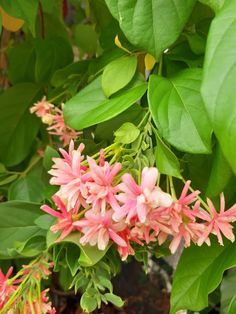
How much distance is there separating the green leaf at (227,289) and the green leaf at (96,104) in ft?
0.81

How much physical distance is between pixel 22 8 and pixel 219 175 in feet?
0.98

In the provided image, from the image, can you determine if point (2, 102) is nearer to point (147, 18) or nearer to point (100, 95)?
point (100, 95)

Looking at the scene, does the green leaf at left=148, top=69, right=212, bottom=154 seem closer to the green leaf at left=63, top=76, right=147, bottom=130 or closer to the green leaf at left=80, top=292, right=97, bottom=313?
the green leaf at left=63, top=76, right=147, bottom=130

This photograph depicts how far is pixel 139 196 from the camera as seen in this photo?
1.34 feet

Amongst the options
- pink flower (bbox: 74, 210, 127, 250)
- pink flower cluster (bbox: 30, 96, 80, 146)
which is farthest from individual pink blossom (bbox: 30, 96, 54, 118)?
pink flower (bbox: 74, 210, 127, 250)

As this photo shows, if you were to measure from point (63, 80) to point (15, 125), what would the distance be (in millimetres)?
131

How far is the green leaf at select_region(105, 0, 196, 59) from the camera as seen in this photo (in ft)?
1.50

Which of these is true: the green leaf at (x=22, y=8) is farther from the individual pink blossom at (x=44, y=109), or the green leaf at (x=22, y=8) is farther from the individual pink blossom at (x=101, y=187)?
the individual pink blossom at (x=101, y=187)

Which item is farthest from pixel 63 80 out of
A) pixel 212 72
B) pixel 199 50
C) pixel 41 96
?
pixel 212 72

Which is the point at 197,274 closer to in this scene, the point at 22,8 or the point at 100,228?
the point at 100,228

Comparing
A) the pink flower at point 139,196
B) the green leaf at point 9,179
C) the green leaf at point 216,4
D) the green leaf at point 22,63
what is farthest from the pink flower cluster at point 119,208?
the green leaf at point 22,63

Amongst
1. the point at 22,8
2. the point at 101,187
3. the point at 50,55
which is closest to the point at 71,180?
the point at 101,187

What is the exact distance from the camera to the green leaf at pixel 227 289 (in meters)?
0.62

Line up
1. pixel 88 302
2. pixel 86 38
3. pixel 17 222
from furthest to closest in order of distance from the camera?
pixel 86 38
pixel 17 222
pixel 88 302
